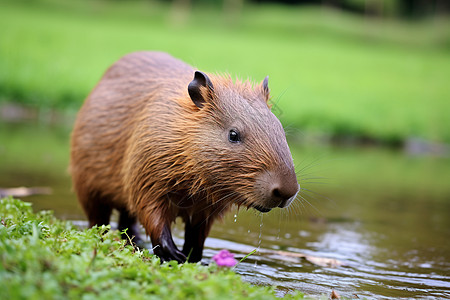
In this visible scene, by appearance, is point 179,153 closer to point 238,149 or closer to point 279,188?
point 238,149

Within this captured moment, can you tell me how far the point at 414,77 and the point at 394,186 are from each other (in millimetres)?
16418

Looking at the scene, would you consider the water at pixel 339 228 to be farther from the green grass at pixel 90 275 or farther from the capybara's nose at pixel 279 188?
the green grass at pixel 90 275

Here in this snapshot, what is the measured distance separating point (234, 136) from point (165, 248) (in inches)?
38.3

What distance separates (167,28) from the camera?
3372cm

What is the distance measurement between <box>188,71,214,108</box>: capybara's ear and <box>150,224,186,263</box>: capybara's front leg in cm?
100

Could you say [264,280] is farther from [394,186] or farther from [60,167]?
[394,186]

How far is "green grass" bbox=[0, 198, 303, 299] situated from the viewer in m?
2.44

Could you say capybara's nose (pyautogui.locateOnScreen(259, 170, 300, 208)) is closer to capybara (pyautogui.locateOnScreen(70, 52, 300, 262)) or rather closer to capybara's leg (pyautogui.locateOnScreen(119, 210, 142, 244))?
capybara (pyautogui.locateOnScreen(70, 52, 300, 262))

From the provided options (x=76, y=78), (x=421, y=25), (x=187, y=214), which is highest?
(x=421, y=25)

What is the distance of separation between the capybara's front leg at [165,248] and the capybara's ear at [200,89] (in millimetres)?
995

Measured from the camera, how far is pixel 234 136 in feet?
13.0

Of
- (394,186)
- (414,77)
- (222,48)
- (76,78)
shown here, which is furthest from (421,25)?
(394,186)

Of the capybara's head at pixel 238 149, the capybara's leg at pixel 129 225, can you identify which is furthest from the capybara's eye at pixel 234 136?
the capybara's leg at pixel 129 225

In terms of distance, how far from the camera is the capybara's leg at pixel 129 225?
537 centimetres
